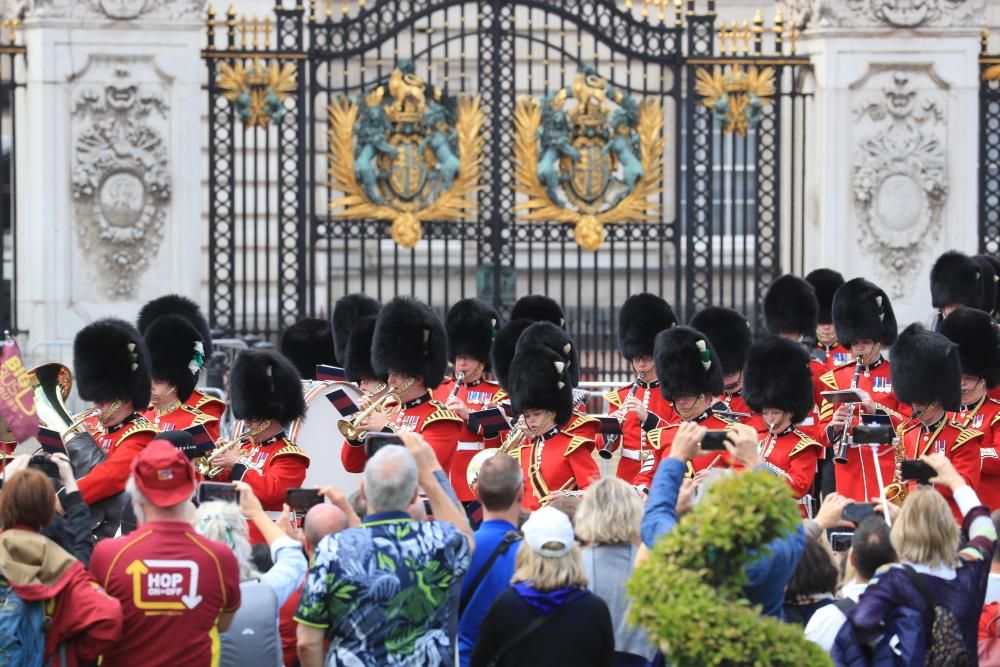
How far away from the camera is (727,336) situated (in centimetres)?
1039

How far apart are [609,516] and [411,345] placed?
3370 millimetres

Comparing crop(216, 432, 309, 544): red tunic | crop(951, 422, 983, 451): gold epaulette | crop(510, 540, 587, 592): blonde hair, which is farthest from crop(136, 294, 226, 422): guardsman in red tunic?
crop(510, 540, 587, 592): blonde hair

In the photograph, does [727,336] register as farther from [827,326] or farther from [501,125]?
[501,125]

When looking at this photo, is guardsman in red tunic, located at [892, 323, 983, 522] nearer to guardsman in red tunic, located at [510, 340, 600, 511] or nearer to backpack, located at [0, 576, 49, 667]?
guardsman in red tunic, located at [510, 340, 600, 511]

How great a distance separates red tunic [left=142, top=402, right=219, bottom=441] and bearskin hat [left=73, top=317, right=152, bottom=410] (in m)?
0.20

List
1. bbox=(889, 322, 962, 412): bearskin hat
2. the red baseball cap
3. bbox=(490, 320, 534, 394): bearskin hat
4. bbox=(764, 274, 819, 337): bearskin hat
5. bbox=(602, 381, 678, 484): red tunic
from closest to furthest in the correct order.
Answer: the red baseball cap → bbox=(889, 322, 962, 412): bearskin hat → bbox=(602, 381, 678, 484): red tunic → bbox=(490, 320, 534, 394): bearskin hat → bbox=(764, 274, 819, 337): bearskin hat

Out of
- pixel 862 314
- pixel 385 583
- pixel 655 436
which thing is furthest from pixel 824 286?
pixel 385 583

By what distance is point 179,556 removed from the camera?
553 centimetres

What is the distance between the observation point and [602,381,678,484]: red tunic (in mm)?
8938

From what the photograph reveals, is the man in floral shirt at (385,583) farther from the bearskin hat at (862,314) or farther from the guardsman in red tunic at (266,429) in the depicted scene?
the bearskin hat at (862,314)

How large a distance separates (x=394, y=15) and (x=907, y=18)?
10.3 feet

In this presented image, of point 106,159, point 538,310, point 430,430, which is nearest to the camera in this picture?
point 430,430

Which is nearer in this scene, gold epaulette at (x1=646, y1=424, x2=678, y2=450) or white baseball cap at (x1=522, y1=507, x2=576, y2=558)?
white baseball cap at (x1=522, y1=507, x2=576, y2=558)

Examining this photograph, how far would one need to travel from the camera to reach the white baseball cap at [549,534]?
5.50 metres
